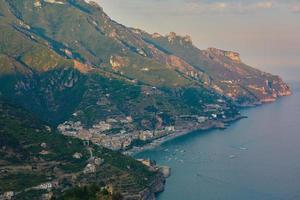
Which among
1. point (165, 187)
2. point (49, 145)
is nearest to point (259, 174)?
point (165, 187)

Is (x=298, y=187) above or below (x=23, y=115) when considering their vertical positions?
below

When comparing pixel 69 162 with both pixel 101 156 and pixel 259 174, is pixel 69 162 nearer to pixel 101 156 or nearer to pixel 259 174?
pixel 101 156

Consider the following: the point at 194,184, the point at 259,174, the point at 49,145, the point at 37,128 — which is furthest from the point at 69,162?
the point at 259,174

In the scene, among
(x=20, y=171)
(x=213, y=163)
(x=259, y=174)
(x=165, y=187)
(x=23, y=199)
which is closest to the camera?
(x=23, y=199)

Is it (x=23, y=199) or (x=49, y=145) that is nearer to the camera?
(x=23, y=199)

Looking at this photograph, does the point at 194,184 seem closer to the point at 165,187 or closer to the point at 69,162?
the point at 165,187

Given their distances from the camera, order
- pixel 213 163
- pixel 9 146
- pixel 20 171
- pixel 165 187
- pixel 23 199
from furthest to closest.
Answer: pixel 213 163, pixel 165 187, pixel 9 146, pixel 20 171, pixel 23 199
